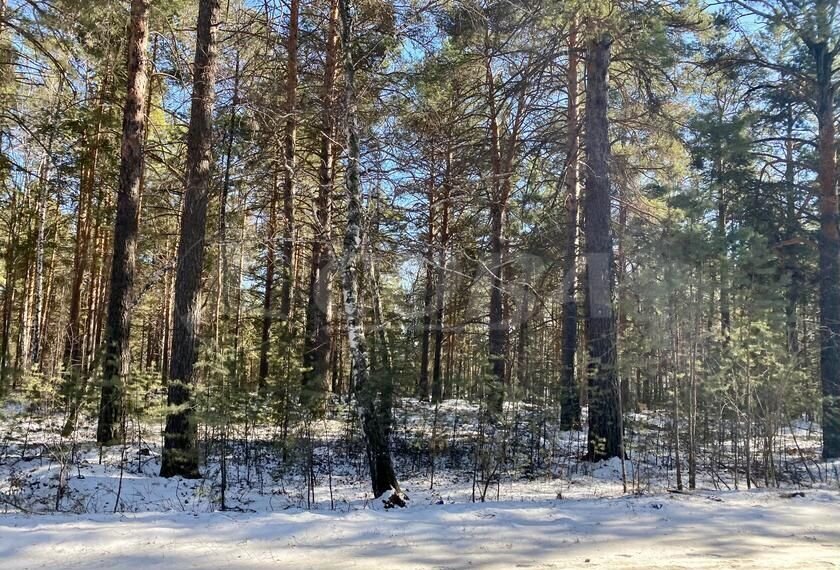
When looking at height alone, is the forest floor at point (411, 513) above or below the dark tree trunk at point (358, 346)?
below

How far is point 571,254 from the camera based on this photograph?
12.5m

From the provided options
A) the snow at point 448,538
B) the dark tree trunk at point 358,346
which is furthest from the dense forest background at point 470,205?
the snow at point 448,538

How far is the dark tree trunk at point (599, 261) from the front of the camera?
8.84m

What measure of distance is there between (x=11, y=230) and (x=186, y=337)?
14.0 m

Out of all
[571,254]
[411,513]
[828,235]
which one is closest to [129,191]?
[411,513]

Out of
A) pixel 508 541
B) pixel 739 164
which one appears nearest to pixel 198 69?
pixel 508 541

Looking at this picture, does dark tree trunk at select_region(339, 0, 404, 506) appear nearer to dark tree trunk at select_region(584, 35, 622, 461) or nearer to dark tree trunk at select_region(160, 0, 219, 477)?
dark tree trunk at select_region(160, 0, 219, 477)

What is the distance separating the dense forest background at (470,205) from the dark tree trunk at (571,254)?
0.08 meters

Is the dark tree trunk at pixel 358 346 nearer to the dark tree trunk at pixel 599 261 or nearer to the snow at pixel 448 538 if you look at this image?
Answer: the snow at pixel 448 538

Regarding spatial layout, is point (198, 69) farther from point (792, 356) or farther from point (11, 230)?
point (11, 230)

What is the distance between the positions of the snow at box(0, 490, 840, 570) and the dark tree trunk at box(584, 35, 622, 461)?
3.54m

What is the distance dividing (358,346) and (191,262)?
111 inches

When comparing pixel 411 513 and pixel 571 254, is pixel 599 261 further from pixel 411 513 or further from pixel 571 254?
pixel 411 513

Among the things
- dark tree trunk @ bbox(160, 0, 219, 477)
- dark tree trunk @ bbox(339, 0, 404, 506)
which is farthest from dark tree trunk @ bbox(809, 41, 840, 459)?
dark tree trunk @ bbox(160, 0, 219, 477)
